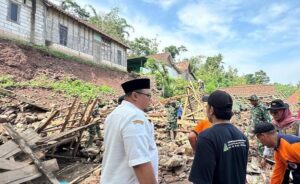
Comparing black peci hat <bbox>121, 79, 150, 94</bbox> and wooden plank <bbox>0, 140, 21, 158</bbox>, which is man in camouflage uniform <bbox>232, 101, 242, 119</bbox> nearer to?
wooden plank <bbox>0, 140, 21, 158</bbox>

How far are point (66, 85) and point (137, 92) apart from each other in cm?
1640

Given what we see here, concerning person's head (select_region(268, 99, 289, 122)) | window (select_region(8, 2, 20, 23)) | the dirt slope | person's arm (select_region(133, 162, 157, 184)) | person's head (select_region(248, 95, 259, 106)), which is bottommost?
person's arm (select_region(133, 162, 157, 184))

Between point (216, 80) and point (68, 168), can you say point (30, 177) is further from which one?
point (216, 80)

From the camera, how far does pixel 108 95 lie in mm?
20172

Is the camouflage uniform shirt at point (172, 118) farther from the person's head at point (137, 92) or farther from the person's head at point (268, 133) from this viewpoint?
the person's head at point (137, 92)

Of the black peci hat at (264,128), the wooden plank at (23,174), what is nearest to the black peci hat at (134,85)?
the black peci hat at (264,128)

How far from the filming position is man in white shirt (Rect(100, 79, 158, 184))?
2406 mm

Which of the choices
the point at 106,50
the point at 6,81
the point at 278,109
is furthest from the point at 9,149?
the point at 106,50

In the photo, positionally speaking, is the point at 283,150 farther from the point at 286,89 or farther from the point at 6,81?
the point at 286,89

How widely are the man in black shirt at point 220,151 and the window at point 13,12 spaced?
61.0 feet

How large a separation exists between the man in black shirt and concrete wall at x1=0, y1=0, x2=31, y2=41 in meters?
18.0

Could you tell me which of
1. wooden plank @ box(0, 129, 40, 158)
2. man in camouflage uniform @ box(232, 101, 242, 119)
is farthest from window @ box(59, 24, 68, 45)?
wooden plank @ box(0, 129, 40, 158)

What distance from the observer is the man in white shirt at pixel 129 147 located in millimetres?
2406

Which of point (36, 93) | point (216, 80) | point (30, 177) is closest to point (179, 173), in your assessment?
point (30, 177)
